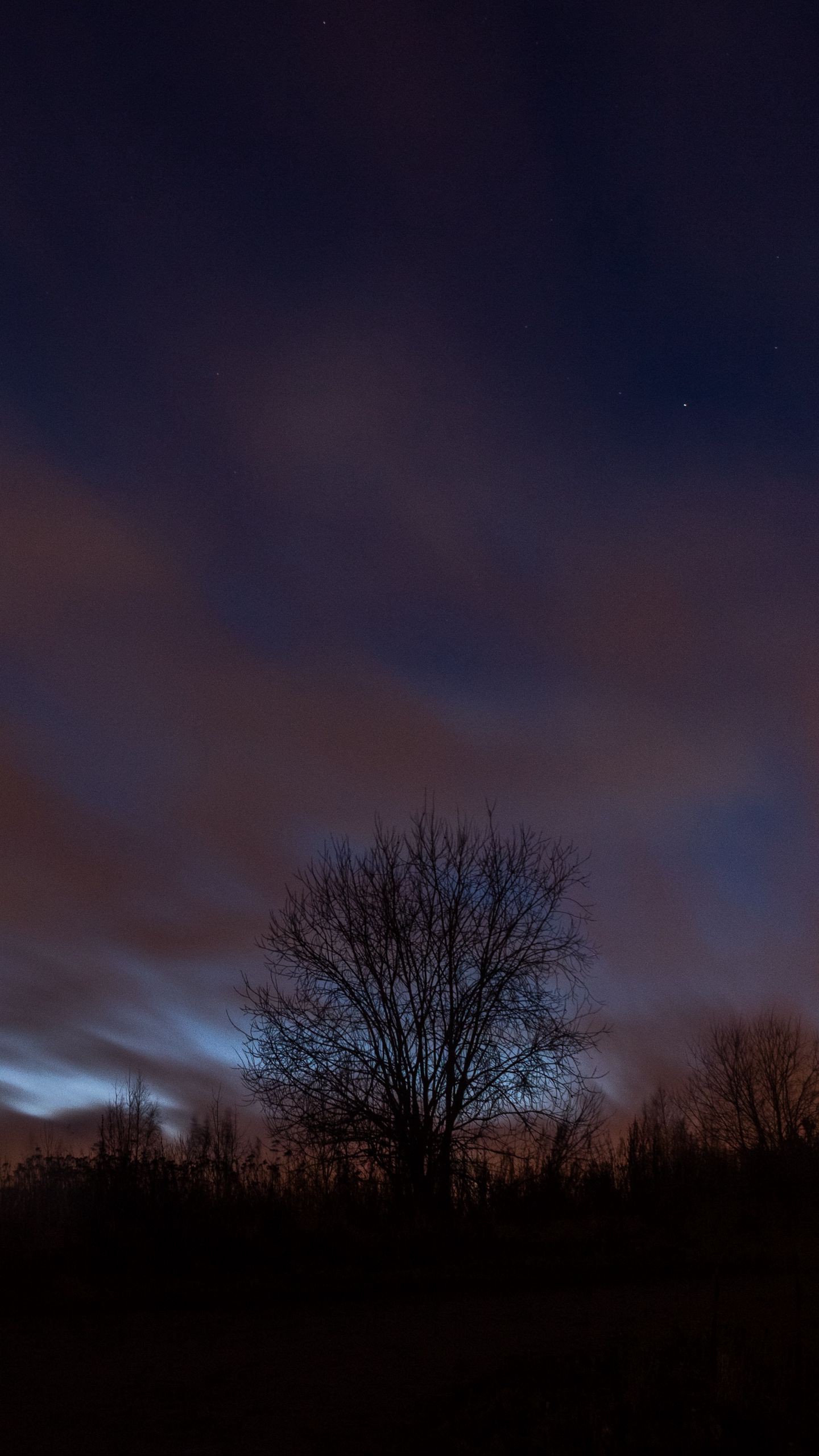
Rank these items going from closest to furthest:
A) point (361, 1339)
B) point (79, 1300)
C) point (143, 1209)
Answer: point (361, 1339) → point (79, 1300) → point (143, 1209)

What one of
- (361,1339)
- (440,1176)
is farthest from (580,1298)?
(440,1176)

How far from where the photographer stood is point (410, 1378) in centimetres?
883

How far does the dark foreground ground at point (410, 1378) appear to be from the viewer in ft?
24.0

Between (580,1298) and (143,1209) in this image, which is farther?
(143,1209)

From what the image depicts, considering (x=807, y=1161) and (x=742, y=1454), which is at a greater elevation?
(x=807, y=1161)

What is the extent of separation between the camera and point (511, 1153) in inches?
888

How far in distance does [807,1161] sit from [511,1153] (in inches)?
421

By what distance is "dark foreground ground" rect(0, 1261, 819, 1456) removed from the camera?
24.0 ft

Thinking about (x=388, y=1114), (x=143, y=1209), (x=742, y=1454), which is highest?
(x=388, y=1114)

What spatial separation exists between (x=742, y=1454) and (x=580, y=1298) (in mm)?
5741

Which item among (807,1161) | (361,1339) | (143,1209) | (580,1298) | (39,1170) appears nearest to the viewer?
(361,1339)

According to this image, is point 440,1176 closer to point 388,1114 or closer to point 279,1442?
point 388,1114

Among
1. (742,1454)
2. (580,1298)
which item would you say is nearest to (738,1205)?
(580,1298)

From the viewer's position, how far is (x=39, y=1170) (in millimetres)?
18312
